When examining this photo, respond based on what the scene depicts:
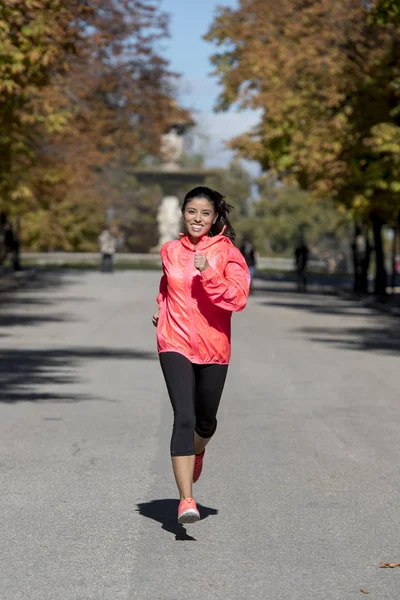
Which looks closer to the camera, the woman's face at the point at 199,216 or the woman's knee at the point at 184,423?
the woman's knee at the point at 184,423

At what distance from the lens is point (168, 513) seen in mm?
8219

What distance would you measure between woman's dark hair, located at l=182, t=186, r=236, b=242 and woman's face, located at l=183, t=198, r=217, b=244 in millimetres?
28

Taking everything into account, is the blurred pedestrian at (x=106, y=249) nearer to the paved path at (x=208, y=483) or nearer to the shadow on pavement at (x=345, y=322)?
the shadow on pavement at (x=345, y=322)

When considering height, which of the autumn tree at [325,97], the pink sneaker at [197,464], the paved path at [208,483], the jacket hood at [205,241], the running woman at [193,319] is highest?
the autumn tree at [325,97]

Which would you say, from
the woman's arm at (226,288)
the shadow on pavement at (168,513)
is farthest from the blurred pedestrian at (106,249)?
the woman's arm at (226,288)

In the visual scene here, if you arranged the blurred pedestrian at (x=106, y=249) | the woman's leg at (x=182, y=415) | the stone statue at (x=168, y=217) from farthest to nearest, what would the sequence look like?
the stone statue at (x=168, y=217) → the blurred pedestrian at (x=106, y=249) → the woman's leg at (x=182, y=415)

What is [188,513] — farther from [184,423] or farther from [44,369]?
[44,369]

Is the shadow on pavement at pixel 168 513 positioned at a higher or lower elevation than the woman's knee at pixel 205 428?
lower

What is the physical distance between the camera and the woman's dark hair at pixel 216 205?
7.56 metres

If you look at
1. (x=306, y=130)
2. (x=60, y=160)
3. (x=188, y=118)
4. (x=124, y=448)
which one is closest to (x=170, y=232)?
(x=188, y=118)

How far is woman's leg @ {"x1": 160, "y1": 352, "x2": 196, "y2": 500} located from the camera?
7344 millimetres

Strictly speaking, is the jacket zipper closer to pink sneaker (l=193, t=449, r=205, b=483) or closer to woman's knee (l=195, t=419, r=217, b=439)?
woman's knee (l=195, t=419, r=217, b=439)

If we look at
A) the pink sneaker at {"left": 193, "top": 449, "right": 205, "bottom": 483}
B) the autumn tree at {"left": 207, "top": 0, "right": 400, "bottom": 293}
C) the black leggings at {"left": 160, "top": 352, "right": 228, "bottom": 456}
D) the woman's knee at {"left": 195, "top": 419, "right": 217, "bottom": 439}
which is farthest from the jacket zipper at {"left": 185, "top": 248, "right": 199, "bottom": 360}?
the autumn tree at {"left": 207, "top": 0, "right": 400, "bottom": 293}

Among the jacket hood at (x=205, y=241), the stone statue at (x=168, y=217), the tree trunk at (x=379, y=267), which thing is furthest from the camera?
the stone statue at (x=168, y=217)
